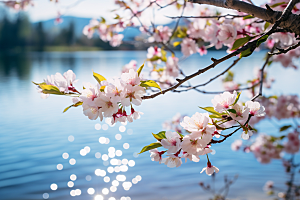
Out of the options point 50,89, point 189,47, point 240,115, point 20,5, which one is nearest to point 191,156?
point 240,115

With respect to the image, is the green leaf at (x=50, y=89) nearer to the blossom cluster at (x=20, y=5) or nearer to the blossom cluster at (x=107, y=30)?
the blossom cluster at (x=107, y=30)

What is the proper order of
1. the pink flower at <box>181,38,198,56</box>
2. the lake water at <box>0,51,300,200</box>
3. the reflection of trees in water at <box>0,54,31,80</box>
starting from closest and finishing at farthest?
the pink flower at <box>181,38,198,56</box> → the lake water at <box>0,51,300,200</box> → the reflection of trees in water at <box>0,54,31,80</box>

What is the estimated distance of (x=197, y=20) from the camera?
229 centimetres

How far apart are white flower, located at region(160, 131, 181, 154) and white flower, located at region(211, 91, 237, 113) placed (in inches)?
6.6

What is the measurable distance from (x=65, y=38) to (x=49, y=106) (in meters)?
56.5

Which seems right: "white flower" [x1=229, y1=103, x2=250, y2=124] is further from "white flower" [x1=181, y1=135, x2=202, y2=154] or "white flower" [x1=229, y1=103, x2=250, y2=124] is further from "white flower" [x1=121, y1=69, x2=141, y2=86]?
"white flower" [x1=121, y1=69, x2=141, y2=86]

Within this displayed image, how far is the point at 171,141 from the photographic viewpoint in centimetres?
83

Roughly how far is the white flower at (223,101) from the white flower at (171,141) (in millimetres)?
167

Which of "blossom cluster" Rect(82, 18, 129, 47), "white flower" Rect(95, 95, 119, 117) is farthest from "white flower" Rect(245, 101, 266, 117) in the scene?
"blossom cluster" Rect(82, 18, 129, 47)

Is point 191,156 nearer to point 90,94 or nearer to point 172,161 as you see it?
point 172,161

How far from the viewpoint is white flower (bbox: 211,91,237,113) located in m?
0.85

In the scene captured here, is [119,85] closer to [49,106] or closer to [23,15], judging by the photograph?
[49,106]

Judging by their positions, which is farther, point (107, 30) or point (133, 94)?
point (107, 30)

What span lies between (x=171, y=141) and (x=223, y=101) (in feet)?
0.73
